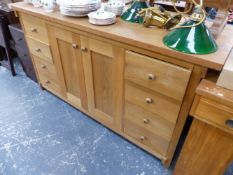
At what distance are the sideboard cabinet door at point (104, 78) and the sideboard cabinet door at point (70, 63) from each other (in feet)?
0.18

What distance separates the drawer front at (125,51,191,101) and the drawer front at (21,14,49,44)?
26.6 inches

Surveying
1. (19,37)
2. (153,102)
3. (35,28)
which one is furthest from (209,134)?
(19,37)

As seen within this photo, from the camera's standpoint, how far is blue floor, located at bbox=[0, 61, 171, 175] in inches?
45.8

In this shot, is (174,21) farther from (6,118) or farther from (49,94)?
(6,118)

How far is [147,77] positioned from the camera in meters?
0.86

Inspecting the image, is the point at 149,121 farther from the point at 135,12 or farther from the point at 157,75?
the point at 135,12

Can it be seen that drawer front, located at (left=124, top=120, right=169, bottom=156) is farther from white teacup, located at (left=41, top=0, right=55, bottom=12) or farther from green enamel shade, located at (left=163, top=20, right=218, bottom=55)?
white teacup, located at (left=41, top=0, right=55, bottom=12)

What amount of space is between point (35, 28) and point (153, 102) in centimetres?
96

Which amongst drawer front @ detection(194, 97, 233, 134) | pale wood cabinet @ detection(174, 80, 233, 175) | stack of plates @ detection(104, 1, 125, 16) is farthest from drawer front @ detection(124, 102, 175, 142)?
stack of plates @ detection(104, 1, 125, 16)

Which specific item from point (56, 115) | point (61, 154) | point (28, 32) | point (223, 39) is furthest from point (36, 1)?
point (223, 39)

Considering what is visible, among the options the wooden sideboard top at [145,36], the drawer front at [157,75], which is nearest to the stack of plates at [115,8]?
the wooden sideboard top at [145,36]

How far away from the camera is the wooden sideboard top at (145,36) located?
0.68m

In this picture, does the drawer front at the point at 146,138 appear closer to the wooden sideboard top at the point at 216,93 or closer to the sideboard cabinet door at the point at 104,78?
the sideboard cabinet door at the point at 104,78

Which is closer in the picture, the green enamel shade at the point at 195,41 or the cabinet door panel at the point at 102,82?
the green enamel shade at the point at 195,41
